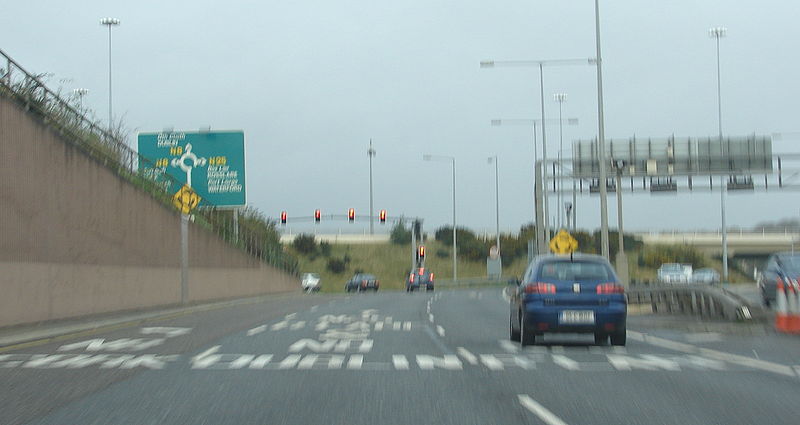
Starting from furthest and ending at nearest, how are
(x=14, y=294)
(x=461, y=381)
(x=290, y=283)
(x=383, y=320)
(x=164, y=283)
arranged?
1. (x=290, y=283)
2. (x=164, y=283)
3. (x=383, y=320)
4. (x=14, y=294)
5. (x=461, y=381)

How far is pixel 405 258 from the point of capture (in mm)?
110250

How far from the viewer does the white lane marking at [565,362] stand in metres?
14.2

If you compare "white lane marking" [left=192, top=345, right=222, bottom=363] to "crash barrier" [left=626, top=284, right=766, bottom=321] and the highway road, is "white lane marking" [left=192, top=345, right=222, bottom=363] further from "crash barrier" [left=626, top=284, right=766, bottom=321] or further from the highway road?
"crash barrier" [left=626, top=284, right=766, bottom=321]

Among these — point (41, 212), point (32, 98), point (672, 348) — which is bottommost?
point (672, 348)

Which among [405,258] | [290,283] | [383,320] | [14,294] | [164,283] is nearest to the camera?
[14,294]

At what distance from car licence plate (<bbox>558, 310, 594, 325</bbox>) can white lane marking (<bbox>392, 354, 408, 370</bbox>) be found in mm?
2895

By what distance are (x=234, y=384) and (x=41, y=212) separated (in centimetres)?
1303

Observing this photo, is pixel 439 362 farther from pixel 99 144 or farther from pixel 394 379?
pixel 99 144

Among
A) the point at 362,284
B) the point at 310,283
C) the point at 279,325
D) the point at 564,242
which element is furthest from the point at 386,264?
the point at 279,325

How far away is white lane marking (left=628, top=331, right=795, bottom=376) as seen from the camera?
1380 centimetres

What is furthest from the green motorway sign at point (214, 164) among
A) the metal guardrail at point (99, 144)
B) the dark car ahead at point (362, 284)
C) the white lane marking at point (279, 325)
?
the dark car ahead at point (362, 284)

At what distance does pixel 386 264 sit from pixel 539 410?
97.6 metres

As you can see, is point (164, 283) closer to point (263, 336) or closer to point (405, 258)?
point (263, 336)

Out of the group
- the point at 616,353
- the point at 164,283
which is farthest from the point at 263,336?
the point at 164,283
